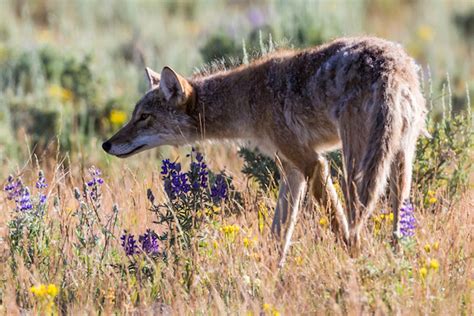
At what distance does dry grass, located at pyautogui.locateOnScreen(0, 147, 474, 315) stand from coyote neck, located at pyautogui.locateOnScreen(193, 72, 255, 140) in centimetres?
95

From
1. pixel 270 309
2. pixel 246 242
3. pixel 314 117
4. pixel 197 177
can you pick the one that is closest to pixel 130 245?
pixel 197 177

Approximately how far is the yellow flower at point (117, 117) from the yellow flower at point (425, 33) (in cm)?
819

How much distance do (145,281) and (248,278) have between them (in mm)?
638

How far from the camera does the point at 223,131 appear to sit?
6902 mm

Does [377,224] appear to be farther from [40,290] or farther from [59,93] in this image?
[59,93]

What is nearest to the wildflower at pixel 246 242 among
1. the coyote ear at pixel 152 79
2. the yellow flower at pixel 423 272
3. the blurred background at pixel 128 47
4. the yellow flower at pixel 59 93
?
the yellow flower at pixel 423 272

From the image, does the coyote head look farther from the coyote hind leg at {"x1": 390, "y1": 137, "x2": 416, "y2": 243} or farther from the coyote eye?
the coyote hind leg at {"x1": 390, "y1": 137, "x2": 416, "y2": 243}

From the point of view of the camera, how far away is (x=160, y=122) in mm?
6949

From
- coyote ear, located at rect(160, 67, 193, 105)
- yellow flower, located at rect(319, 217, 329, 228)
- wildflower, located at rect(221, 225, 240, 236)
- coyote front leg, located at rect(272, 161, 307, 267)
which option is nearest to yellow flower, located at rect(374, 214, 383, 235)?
yellow flower, located at rect(319, 217, 329, 228)

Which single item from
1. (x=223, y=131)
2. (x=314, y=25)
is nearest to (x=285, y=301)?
(x=223, y=131)

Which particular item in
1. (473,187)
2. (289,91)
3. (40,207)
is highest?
(289,91)

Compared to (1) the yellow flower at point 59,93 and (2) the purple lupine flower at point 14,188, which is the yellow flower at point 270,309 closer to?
(2) the purple lupine flower at point 14,188

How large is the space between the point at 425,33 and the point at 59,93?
8.40 metres

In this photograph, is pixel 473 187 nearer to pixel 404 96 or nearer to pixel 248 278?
pixel 404 96
